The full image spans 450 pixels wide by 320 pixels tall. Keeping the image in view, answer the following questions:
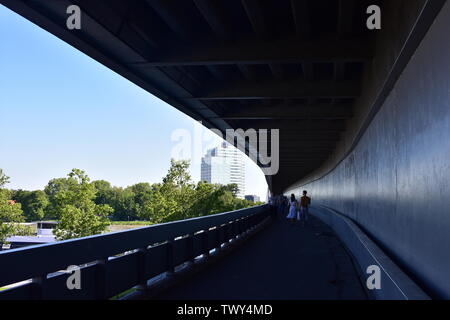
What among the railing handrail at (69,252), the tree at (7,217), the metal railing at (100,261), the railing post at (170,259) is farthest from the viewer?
the tree at (7,217)

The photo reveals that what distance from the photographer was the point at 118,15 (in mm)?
7750

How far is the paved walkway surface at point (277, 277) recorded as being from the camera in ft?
22.8

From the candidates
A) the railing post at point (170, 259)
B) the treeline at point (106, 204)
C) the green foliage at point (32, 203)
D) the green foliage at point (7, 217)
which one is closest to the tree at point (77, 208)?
the treeline at point (106, 204)

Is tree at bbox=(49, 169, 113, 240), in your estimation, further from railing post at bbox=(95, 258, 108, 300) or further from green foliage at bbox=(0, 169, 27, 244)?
railing post at bbox=(95, 258, 108, 300)

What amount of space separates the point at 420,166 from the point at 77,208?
70458mm

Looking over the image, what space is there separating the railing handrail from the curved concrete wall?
3.79 meters

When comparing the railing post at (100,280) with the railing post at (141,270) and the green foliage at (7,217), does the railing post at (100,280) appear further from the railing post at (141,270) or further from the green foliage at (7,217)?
the green foliage at (7,217)

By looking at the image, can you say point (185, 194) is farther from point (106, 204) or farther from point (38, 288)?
point (38, 288)

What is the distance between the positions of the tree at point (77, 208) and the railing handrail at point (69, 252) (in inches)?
2514

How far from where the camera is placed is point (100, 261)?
5566 mm

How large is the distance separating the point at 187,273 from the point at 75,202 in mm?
66620

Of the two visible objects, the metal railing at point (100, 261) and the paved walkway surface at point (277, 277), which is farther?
the paved walkway surface at point (277, 277)

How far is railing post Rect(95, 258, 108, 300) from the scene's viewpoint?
17.9 ft
